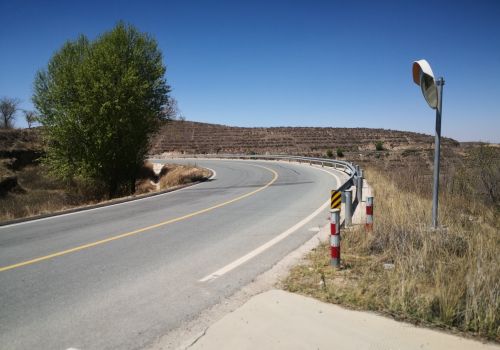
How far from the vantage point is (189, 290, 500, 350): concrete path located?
12.7 feet

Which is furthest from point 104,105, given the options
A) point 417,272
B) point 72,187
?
point 417,272

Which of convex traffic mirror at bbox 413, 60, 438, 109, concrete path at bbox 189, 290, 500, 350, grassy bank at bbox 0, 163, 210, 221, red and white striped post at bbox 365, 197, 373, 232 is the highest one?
convex traffic mirror at bbox 413, 60, 438, 109

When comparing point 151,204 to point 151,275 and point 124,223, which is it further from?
point 151,275

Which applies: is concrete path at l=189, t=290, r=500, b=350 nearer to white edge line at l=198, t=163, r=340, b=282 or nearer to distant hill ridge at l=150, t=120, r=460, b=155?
white edge line at l=198, t=163, r=340, b=282

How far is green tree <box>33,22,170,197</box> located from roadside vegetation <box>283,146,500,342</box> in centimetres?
1676

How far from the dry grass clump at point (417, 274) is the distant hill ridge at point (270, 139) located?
66102 millimetres

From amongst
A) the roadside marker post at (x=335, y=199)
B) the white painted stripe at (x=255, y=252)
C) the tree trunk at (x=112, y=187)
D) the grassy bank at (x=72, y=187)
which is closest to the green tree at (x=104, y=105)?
the tree trunk at (x=112, y=187)

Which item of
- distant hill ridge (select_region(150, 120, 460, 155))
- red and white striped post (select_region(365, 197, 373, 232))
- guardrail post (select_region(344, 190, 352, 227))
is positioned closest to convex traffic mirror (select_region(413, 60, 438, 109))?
red and white striped post (select_region(365, 197, 373, 232))

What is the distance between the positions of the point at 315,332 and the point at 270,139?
88383 mm

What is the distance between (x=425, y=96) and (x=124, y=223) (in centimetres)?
771

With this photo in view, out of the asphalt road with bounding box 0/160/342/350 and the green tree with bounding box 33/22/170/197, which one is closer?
the asphalt road with bounding box 0/160/342/350

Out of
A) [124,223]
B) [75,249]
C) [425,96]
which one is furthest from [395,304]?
[124,223]

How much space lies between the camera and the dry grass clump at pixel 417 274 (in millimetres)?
4367

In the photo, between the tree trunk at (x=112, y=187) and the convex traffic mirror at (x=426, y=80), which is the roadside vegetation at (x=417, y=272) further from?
the tree trunk at (x=112, y=187)
